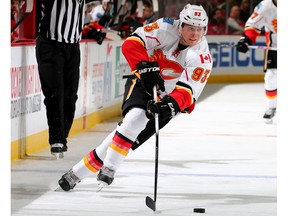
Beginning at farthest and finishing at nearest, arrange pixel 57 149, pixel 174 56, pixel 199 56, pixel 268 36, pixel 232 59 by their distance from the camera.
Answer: pixel 232 59
pixel 268 36
pixel 57 149
pixel 174 56
pixel 199 56

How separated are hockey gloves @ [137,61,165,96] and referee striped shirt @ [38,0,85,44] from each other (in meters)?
2.20

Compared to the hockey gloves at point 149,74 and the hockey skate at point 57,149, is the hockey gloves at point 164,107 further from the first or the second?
the hockey skate at point 57,149

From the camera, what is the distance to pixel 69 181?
17.8 feet

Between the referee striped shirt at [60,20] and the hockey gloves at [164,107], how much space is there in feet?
7.54

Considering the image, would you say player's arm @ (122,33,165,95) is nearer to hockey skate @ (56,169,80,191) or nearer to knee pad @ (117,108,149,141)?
knee pad @ (117,108,149,141)

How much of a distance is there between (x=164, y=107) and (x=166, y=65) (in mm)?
508

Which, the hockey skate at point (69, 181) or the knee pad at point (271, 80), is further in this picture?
the knee pad at point (271, 80)

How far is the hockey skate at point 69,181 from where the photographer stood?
5422 mm

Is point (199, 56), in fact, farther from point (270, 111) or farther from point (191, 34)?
point (270, 111)

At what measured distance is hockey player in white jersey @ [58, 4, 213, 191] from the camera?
5047 millimetres

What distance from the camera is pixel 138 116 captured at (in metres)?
5.10

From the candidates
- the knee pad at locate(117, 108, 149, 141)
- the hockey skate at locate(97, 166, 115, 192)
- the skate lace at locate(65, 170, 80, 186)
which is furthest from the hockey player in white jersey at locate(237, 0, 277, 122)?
the hockey skate at locate(97, 166, 115, 192)

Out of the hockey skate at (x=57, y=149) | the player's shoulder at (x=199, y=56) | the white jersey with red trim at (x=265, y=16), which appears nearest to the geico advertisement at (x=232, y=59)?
the white jersey with red trim at (x=265, y=16)

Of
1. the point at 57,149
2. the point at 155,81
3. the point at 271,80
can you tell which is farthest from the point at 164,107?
the point at 271,80
